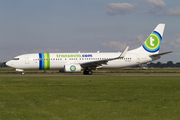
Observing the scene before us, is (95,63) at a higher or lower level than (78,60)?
lower

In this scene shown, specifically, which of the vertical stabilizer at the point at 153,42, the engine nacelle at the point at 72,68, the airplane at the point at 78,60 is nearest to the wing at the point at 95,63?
the airplane at the point at 78,60

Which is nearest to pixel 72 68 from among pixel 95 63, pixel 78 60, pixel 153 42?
pixel 78 60

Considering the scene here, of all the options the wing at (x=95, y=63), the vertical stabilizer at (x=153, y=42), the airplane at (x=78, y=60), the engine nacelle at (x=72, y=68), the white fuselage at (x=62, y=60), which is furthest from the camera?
the vertical stabilizer at (x=153, y=42)

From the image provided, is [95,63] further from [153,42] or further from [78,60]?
[153,42]

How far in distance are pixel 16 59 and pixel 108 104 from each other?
29.1 metres

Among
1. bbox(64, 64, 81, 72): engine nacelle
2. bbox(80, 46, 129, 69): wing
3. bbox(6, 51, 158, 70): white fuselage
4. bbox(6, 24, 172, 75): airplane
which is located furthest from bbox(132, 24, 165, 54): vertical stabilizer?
bbox(64, 64, 81, 72): engine nacelle

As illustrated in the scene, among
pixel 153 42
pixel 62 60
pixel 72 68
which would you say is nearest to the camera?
pixel 72 68

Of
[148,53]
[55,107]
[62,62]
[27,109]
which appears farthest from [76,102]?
[148,53]

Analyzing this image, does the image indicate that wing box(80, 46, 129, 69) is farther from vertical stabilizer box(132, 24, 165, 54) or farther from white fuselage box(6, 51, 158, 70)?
vertical stabilizer box(132, 24, 165, 54)

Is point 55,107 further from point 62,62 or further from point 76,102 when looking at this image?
point 62,62

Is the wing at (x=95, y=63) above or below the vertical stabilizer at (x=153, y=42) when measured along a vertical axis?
below

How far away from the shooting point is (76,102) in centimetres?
1109

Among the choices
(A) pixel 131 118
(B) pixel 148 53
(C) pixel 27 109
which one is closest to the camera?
(A) pixel 131 118

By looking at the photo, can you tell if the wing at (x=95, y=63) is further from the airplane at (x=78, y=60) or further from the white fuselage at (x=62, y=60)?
the white fuselage at (x=62, y=60)
